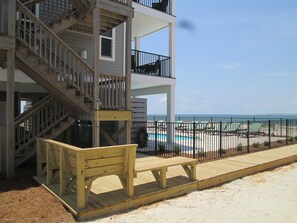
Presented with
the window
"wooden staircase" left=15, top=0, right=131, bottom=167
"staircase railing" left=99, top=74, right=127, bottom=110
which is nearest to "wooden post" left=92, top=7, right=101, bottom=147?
"wooden staircase" left=15, top=0, right=131, bottom=167

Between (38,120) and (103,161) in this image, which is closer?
(103,161)

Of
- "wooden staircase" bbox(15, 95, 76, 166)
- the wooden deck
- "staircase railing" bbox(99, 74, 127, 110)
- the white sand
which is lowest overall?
the white sand

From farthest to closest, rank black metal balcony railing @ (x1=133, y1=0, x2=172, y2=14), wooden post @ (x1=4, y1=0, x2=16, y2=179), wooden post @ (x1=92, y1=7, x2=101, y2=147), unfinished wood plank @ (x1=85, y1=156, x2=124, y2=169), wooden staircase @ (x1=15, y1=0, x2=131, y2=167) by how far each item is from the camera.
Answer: black metal balcony railing @ (x1=133, y1=0, x2=172, y2=14) < wooden post @ (x1=92, y1=7, x2=101, y2=147) < wooden staircase @ (x1=15, y1=0, x2=131, y2=167) < wooden post @ (x1=4, y1=0, x2=16, y2=179) < unfinished wood plank @ (x1=85, y1=156, x2=124, y2=169)

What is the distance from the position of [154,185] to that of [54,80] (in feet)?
12.8

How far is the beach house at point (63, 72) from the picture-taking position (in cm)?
749

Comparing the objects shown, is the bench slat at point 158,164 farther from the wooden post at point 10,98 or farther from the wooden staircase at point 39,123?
the wooden staircase at point 39,123

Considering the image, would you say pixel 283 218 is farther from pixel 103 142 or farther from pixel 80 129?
pixel 80 129

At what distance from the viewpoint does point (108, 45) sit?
1298cm

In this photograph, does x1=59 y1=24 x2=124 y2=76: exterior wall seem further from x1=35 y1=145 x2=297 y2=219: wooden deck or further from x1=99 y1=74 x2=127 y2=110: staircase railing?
x1=35 y1=145 x2=297 y2=219: wooden deck

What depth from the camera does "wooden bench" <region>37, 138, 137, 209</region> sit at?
4910 millimetres

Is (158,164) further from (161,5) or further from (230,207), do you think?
(161,5)

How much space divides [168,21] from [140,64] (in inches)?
107

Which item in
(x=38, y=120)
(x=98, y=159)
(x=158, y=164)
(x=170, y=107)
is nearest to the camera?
(x=98, y=159)

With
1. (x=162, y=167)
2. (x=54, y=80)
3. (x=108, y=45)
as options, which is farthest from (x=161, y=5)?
(x=162, y=167)
